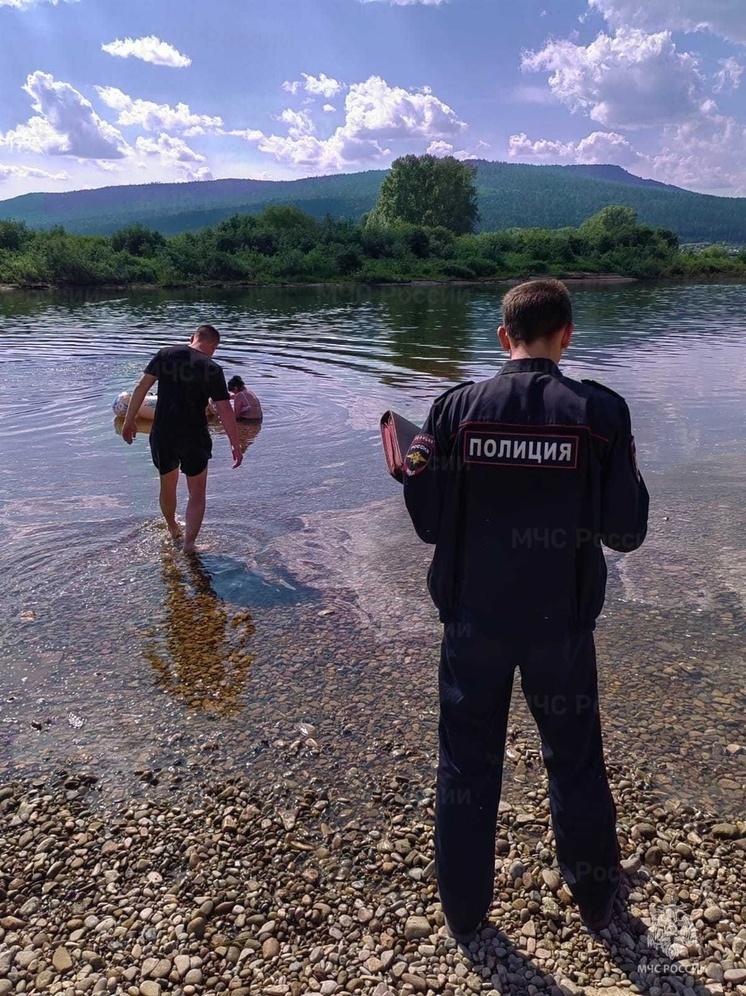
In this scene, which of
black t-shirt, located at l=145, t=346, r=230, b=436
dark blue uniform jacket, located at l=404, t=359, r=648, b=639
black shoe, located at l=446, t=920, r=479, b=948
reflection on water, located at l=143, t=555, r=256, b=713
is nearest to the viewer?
dark blue uniform jacket, located at l=404, t=359, r=648, b=639

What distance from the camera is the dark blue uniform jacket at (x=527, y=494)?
296 centimetres

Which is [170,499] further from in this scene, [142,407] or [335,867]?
[142,407]

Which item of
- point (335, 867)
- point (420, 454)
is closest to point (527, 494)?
point (420, 454)

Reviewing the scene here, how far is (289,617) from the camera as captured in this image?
662 cm

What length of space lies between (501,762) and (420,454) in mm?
1383

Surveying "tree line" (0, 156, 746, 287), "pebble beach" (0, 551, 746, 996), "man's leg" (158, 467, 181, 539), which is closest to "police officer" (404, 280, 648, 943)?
"pebble beach" (0, 551, 746, 996)

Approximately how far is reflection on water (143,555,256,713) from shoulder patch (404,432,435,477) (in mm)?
2817

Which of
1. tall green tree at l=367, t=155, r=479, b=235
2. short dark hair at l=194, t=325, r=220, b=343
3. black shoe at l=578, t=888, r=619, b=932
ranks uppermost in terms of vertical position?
tall green tree at l=367, t=155, r=479, b=235

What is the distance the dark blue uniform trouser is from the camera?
3164 millimetres

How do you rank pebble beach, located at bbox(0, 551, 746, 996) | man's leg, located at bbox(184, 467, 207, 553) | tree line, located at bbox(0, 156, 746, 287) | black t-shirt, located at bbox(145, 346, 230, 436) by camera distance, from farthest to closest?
1. tree line, located at bbox(0, 156, 746, 287)
2. man's leg, located at bbox(184, 467, 207, 553)
3. black t-shirt, located at bbox(145, 346, 230, 436)
4. pebble beach, located at bbox(0, 551, 746, 996)

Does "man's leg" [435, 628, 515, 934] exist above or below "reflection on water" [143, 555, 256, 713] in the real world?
above

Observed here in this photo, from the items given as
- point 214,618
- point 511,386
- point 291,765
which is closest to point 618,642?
point 291,765

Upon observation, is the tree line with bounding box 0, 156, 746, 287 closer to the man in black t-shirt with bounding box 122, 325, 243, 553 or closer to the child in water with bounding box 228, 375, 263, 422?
the child in water with bounding box 228, 375, 263, 422

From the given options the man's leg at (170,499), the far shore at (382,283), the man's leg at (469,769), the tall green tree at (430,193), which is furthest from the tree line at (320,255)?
the man's leg at (469,769)
